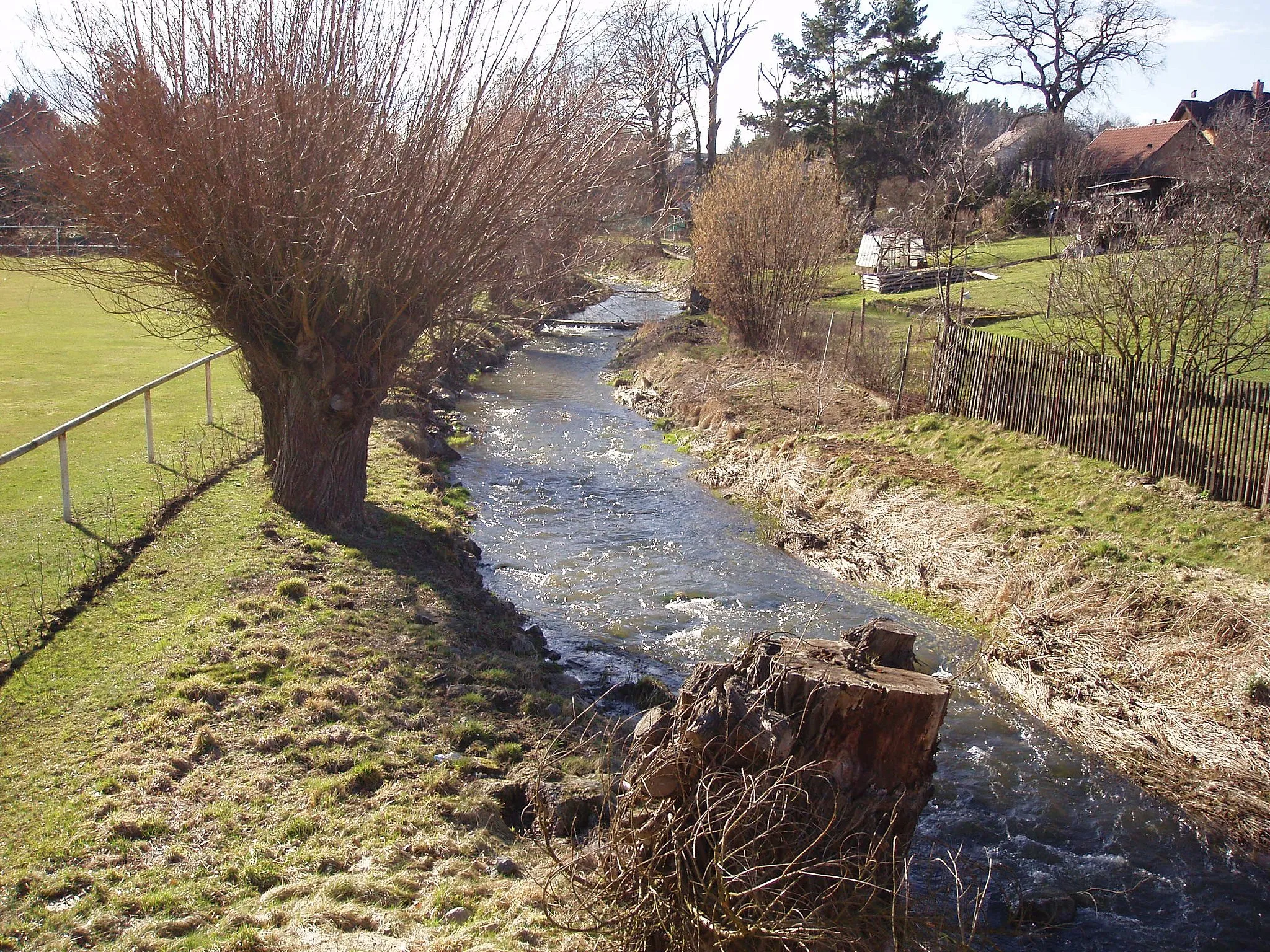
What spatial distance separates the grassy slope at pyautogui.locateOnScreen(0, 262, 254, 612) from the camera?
9797mm

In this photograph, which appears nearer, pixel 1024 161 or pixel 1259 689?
pixel 1259 689

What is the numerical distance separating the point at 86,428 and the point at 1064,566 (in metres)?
13.1

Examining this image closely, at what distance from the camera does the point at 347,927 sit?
4793 mm

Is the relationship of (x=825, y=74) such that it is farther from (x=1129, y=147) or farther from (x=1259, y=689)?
(x=1259, y=689)

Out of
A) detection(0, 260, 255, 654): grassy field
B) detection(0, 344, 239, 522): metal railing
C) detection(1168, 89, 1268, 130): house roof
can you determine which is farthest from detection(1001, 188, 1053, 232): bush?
detection(0, 344, 239, 522): metal railing

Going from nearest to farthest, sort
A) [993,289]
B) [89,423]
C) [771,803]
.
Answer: [771,803]
[89,423]
[993,289]

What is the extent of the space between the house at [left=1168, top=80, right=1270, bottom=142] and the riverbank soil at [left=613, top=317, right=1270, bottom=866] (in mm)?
34351

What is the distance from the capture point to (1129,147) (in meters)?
46.1

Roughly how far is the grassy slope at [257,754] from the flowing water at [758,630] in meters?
1.83

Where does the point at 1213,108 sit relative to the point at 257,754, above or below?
above

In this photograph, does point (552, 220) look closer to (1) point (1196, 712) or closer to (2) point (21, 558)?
(2) point (21, 558)

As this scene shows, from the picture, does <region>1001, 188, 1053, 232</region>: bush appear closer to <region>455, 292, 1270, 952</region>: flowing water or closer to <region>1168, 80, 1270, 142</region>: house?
<region>1168, 80, 1270, 142</region>: house

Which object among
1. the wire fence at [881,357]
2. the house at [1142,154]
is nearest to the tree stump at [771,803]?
the wire fence at [881,357]

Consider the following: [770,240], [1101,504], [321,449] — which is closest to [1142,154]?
[770,240]
